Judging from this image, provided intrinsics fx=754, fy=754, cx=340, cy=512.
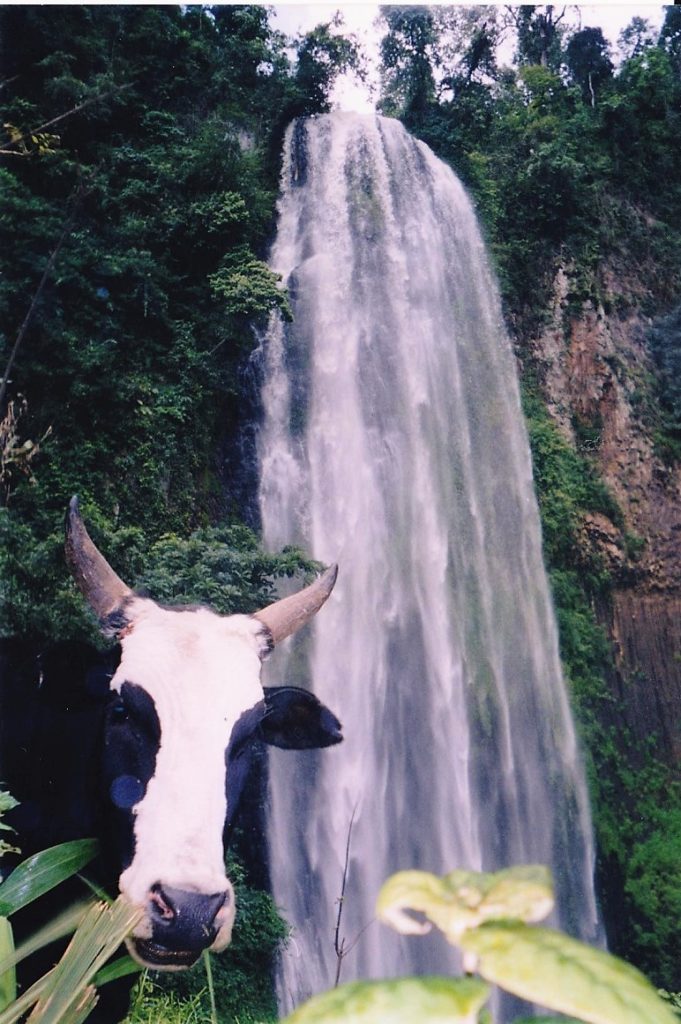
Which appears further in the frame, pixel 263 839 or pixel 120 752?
pixel 263 839

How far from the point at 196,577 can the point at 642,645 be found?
1.53 meters

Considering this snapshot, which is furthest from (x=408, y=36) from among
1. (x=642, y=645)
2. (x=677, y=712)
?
(x=677, y=712)

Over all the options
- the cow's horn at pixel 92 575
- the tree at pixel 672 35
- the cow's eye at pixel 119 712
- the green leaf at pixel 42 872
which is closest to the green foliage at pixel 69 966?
the green leaf at pixel 42 872

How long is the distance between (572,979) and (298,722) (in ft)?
4.98

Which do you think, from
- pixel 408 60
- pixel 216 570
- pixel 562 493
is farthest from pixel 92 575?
pixel 408 60

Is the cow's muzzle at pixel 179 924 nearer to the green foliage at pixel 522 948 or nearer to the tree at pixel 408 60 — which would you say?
the green foliage at pixel 522 948

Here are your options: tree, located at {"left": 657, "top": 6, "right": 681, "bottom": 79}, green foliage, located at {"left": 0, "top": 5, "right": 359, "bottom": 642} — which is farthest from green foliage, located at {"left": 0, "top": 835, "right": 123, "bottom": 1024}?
tree, located at {"left": 657, "top": 6, "right": 681, "bottom": 79}

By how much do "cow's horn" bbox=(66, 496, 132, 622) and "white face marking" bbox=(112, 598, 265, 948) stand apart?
0.06 m

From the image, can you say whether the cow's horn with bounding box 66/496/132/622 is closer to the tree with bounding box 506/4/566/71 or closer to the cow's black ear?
the cow's black ear

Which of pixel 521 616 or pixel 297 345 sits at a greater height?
pixel 297 345

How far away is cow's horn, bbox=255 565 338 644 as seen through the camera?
168cm

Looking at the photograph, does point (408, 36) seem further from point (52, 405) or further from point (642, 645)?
point (642, 645)

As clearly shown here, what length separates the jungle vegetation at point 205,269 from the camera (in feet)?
6.92

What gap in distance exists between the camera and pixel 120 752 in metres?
1.47
